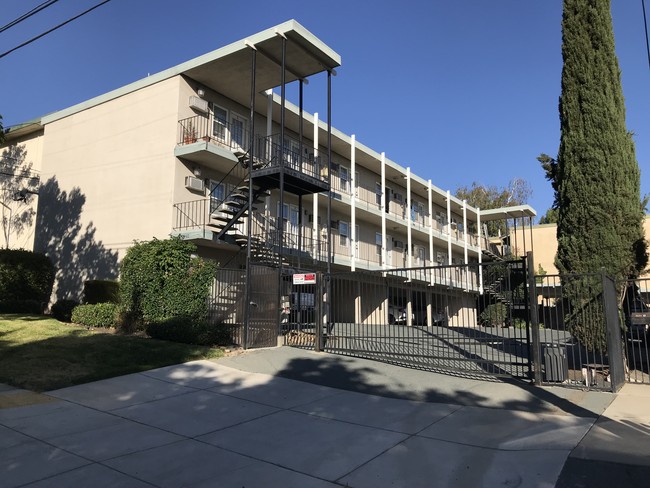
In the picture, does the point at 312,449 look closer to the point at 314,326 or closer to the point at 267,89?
→ the point at 314,326

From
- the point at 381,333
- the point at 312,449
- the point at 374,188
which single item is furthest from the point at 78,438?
the point at 374,188

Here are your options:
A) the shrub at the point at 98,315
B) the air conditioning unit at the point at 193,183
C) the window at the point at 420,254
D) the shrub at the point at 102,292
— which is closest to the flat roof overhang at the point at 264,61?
the air conditioning unit at the point at 193,183

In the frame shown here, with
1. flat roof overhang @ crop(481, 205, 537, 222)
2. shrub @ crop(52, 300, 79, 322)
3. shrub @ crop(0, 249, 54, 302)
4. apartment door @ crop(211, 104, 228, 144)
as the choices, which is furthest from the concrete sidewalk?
flat roof overhang @ crop(481, 205, 537, 222)

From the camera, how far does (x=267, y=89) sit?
19562 millimetres

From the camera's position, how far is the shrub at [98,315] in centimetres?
1541

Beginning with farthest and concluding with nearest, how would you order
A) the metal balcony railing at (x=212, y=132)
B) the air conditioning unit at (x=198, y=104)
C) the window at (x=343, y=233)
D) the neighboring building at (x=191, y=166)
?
the window at (x=343, y=233), the air conditioning unit at (x=198, y=104), the metal balcony railing at (x=212, y=132), the neighboring building at (x=191, y=166)

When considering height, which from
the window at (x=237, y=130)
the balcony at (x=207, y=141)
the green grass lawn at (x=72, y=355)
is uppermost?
the window at (x=237, y=130)

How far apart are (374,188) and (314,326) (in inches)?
709

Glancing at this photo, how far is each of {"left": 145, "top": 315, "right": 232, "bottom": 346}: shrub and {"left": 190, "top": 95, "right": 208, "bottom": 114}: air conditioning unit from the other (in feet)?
28.8

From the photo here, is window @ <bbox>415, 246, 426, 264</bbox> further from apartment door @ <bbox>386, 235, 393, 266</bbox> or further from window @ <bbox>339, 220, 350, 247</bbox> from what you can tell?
window @ <bbox>339, 220, 350, 247</bbox>

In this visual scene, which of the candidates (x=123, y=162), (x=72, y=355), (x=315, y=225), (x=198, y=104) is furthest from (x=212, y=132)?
(x=72, y=355)

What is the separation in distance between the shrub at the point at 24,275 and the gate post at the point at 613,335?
1952 centimetres

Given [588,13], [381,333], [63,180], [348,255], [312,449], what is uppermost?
[588,13]

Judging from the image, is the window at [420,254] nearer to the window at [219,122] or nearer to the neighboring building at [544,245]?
the neighboring building at [544,245]
